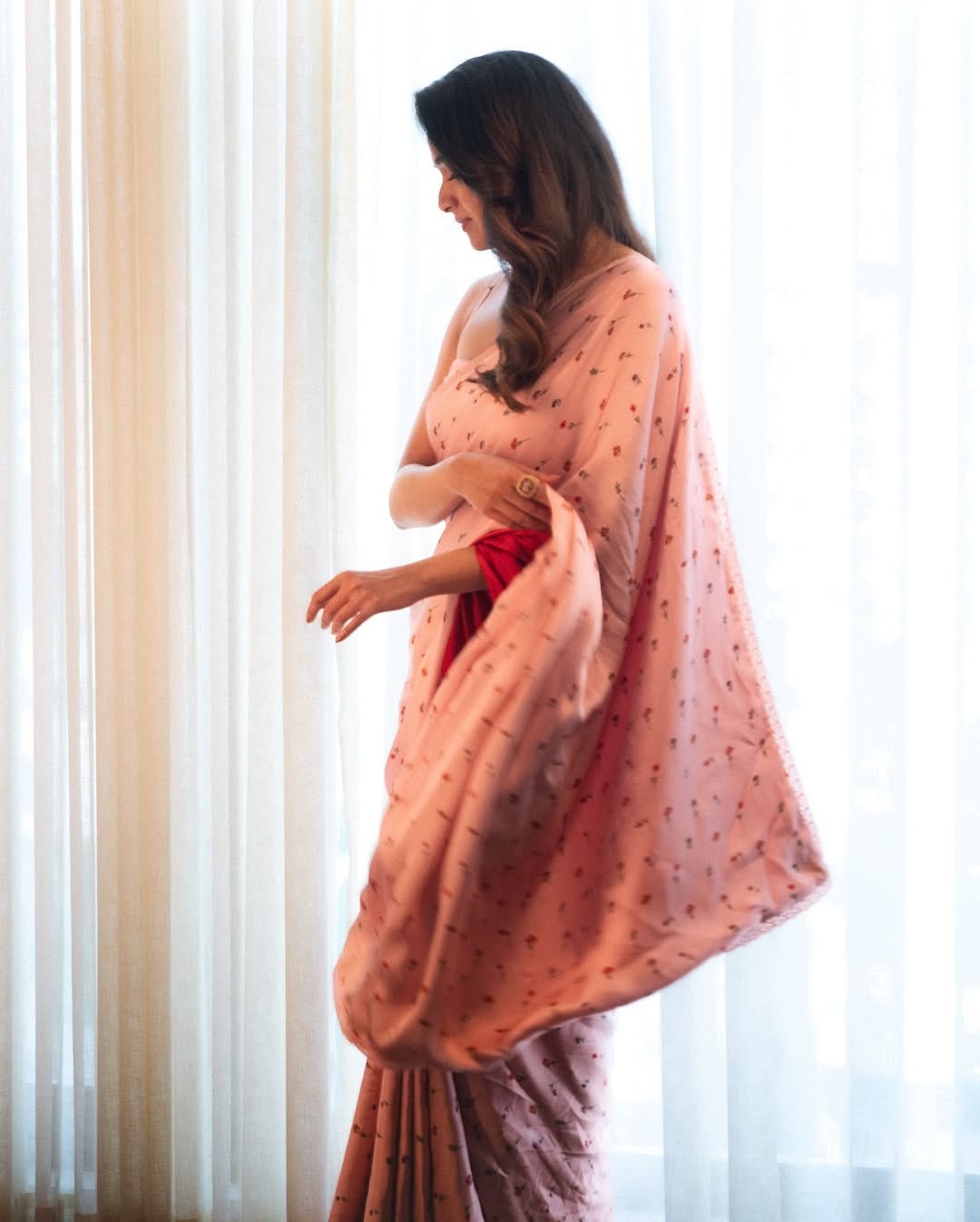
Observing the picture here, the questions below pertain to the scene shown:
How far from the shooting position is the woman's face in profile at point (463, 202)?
4.39 feet

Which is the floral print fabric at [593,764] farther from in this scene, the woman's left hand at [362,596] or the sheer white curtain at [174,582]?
the sheer white curtain at [174,582]

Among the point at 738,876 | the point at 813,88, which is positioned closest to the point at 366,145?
the point at 813,88

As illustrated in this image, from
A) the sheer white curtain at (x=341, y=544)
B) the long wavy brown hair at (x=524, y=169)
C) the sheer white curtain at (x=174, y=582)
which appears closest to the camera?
the long wavy brown hair at (x=524, y=169)

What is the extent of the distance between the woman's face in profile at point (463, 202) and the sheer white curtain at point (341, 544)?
1.07 feet

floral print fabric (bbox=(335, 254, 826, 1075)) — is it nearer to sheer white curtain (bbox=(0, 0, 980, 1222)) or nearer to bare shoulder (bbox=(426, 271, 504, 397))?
bare shoulder (bbox=(426, 271, 504, 397))

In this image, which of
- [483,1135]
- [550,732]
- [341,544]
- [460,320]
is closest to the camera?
[550,732]

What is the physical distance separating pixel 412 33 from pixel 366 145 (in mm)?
156

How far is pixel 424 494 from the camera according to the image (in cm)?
139

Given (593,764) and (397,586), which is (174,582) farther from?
(593,764)

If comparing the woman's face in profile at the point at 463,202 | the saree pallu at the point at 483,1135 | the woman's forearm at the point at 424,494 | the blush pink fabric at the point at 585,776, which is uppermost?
the woman's face in profile at the point at 463,202

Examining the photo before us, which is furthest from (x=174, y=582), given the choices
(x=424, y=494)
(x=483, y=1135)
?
(x=483, y=1135)

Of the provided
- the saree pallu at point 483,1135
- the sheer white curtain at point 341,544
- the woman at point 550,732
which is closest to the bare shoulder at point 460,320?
the woman at point 550,732

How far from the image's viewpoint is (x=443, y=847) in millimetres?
1199

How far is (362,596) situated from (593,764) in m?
0.29
